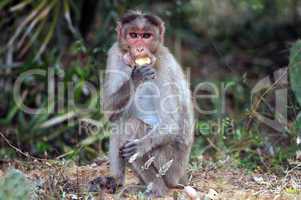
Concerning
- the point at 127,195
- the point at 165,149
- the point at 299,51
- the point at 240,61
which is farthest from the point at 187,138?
the point at 240,61

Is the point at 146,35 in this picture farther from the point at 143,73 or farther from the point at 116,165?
the point at 116,165

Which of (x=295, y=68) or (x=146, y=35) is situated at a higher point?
(x=146, y=35)

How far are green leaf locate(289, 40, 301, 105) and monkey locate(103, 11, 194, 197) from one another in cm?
108

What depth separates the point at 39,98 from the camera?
29.6 feet

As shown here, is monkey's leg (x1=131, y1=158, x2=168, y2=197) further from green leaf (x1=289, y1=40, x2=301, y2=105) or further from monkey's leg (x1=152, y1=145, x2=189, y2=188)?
green leaf (x1=289, y1=40, x2=301, y2=105)

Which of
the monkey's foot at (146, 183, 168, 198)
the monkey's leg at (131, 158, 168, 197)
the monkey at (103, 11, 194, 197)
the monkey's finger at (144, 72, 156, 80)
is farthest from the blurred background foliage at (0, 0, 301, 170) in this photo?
the monkey's finger at (144, 72, 156, 80)

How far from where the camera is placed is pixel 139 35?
576 cm

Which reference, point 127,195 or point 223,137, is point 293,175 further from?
point 127,195

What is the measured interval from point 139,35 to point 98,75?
2.21 m

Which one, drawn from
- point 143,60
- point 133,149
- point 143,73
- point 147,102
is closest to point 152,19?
point 143,60

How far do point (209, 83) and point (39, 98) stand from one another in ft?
8.18

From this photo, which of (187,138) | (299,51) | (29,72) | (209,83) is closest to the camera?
(187,138)

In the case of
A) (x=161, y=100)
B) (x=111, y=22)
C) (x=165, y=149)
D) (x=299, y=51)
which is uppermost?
(x=111, y=22)

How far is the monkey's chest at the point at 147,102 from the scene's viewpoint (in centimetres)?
576
